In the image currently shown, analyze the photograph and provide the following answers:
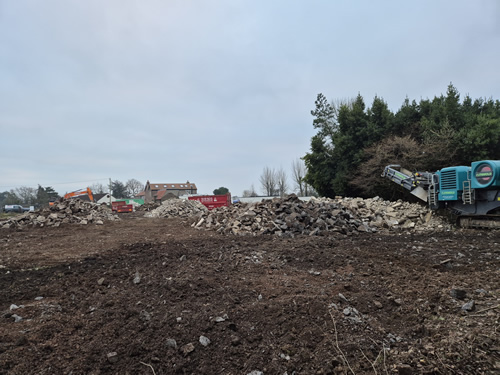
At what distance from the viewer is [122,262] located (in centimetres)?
638

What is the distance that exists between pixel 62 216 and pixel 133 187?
7747cm

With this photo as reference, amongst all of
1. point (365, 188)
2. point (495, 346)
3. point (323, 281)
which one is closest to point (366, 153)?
point (365, 188)

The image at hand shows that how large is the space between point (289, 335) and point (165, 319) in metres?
1.44

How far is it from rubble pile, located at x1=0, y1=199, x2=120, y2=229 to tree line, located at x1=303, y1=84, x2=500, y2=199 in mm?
18055

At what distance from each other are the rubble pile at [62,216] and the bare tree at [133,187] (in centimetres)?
7267

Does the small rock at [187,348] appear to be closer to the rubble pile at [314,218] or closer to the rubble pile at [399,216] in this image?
the rubble pile at [314,218]

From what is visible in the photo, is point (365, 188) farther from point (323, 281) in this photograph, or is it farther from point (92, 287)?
point (92, 287)

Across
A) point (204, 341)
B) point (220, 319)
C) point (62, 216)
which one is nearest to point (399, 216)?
point (220, 319)

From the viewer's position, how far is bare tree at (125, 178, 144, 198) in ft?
284

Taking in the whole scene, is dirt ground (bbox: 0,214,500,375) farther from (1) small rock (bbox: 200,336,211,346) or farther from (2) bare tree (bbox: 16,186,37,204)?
(2) bare tree (bbox: 16,186,37,204)

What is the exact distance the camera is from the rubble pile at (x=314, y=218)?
396 inches

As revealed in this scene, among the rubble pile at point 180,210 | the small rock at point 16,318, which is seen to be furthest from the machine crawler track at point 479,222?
the rubble pile at point 180,210

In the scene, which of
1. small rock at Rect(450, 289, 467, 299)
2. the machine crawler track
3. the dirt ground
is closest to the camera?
the dirt ground

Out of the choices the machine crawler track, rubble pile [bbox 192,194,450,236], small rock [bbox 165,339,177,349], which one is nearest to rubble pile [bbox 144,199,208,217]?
rubble pile [bbox 192,194,450,236]
